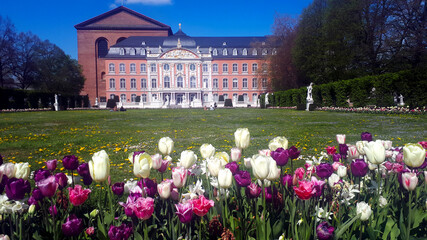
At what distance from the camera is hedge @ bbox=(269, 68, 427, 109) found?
47.8 feet

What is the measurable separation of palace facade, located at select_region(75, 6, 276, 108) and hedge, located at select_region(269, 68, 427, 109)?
2788 centimetres

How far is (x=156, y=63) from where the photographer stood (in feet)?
163

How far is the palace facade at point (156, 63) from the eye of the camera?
49312 mm

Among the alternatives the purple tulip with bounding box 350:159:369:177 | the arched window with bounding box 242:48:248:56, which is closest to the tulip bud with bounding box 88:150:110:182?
the purple tulip with bounding box 350:159:369:177

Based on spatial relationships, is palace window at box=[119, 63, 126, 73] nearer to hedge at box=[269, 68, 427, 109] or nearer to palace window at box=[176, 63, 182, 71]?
palace window at box=[176, 63, 182, 71]

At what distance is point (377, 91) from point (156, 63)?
38.8 m

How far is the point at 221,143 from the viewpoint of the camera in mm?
6199

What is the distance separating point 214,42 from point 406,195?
54.0 m

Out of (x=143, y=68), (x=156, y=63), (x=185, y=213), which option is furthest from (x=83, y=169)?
(x=143, y=68)

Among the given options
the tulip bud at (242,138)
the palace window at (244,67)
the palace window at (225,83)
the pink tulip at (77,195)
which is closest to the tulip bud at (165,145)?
the tulip bud at (242,138)

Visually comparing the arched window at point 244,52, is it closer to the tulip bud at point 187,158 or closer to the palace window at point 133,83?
the palace window at point 133,83

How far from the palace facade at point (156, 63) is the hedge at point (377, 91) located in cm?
2788

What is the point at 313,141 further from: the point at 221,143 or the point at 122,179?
the point at 122,179

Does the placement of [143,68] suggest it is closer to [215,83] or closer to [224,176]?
[215,83]
